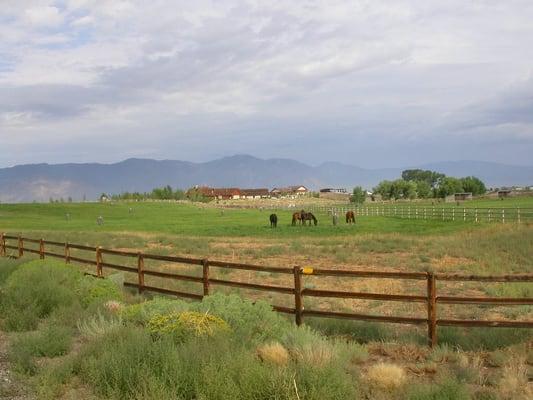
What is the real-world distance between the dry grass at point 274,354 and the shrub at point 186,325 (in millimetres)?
922

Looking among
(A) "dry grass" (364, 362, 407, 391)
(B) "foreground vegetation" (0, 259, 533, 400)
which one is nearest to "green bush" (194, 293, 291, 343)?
(B) "foreground vegetation" (0, 259, 533, 400)

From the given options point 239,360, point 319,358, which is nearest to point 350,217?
point 319,358

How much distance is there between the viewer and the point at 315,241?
33406 millimetres

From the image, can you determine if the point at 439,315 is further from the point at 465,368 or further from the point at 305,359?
the point at 305,359

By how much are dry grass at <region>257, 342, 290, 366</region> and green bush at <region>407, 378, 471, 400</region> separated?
1.57m

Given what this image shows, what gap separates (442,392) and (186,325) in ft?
12.1

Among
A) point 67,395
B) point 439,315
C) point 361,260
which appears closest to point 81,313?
point 67,395

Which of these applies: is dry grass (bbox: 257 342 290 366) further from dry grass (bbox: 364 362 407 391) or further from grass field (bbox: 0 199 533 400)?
dry grass (bbox: 364 362 407 391)

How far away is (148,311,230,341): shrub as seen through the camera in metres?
8.25

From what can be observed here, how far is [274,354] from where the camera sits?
7336 mm

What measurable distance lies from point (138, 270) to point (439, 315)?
7.33 meters

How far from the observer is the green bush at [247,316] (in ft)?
29.1

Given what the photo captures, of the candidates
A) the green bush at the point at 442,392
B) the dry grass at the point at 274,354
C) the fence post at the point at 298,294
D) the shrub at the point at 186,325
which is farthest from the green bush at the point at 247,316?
the green bush at the point at 442,392

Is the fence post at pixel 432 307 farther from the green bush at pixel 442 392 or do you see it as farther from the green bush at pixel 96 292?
the green bush at pixel 96 292
